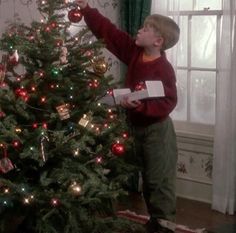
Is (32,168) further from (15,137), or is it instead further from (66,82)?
(66,82)

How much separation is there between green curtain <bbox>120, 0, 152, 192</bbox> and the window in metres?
0.08

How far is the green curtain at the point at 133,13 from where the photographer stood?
392cm

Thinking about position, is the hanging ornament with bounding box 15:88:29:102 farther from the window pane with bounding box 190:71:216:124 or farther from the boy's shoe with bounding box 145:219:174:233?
the window pane with bounding box 190:71:216:124

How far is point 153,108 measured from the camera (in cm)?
298

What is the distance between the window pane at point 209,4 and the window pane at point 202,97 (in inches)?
19.0

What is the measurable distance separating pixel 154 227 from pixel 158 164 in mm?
400

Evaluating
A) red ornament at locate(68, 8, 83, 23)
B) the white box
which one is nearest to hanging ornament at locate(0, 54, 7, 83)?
red ornament at locate(68, 8, 83, 23)

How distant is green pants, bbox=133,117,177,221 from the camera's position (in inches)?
121

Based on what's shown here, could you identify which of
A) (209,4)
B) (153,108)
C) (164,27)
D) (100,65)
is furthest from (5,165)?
(209,4)

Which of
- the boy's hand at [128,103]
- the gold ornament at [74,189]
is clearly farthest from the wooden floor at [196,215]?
the gold ornament at [74,189]

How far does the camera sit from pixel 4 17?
338 centimetres

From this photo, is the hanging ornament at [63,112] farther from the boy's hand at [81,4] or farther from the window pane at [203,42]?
the window pane at [203,42]

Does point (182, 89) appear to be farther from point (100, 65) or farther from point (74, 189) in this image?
point (74, 189)

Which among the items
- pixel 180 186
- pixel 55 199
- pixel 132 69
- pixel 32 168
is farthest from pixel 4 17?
pixel 180 186
